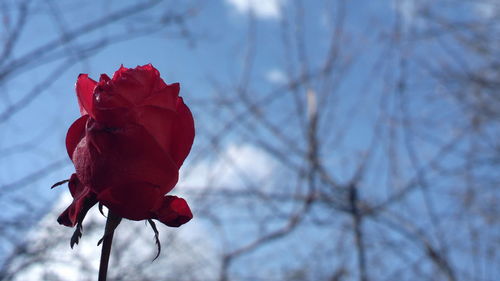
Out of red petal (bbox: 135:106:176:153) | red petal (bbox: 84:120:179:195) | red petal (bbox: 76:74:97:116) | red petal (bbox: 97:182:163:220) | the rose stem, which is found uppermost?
red petal (bbox: 76:74:97:116)

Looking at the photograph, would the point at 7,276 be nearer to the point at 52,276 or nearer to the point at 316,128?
the point at 52,276

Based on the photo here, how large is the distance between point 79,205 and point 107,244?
6 centimetres

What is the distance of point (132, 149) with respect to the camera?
15.3 inches

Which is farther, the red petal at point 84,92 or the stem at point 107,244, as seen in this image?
the red petal at point 84,92

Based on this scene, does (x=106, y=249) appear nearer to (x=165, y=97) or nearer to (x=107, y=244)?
(x=107, y=244)

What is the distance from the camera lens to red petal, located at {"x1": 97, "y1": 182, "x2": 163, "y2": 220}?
382 millimetres

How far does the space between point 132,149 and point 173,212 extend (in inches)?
2.4

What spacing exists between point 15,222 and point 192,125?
162 centimetres

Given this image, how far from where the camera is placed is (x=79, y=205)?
0.39 meters

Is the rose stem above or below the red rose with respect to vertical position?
below

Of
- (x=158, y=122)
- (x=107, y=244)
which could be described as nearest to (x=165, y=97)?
(x=158, y=122)

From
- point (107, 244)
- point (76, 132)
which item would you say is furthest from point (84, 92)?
point (107, 244)

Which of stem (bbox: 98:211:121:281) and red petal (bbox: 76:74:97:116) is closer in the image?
stem (bbox: 98:211:121:281)

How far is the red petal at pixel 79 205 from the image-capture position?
39cm
